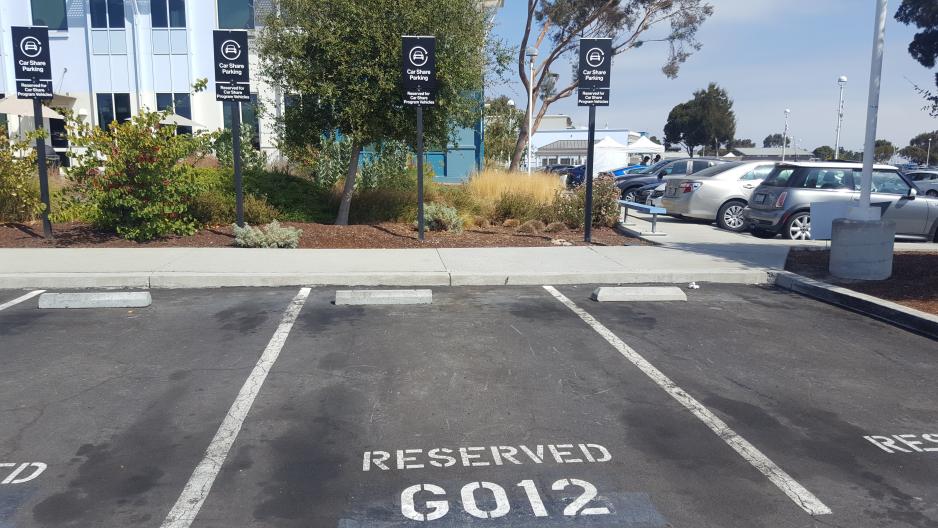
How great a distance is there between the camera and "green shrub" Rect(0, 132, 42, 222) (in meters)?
12.9

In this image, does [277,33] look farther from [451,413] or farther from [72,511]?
[72,511]

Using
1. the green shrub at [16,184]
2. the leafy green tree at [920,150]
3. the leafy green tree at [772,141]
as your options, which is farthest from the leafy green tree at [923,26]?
the leafy green tree at [772,141]

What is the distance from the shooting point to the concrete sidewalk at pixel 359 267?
9383 mm

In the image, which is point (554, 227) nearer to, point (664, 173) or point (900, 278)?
point (900, 278)

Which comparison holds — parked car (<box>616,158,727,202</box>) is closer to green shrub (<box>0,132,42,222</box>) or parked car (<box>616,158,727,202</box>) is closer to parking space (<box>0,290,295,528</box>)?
green shrub (<box>0,132,42,222</box>)

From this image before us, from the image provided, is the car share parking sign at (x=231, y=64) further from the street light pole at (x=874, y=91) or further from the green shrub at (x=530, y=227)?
the street light pole at (x=874, y=91)

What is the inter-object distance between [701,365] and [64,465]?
191 inches

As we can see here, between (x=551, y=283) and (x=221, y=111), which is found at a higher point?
(x=221, y=111)

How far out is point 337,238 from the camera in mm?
12531

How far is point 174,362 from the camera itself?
6152 millimetres

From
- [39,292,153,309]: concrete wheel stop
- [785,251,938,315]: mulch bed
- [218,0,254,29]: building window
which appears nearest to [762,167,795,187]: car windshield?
[785,251,938,315]: mulch bed

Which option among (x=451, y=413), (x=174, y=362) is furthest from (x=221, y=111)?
(x=451, y=413)

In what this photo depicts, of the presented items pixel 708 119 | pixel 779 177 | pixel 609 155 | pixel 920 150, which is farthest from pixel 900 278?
pixel 920 150

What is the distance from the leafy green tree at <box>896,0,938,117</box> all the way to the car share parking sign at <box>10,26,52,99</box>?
43.2 ft
